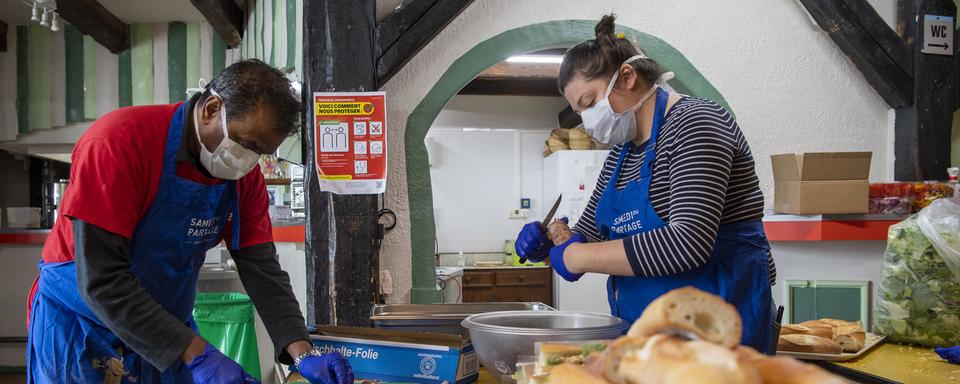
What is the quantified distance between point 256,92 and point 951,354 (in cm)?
203

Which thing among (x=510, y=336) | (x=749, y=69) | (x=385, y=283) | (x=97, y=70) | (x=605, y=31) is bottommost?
(x=385, y=283)

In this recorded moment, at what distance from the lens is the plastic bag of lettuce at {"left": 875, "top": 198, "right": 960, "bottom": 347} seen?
2.07 meters

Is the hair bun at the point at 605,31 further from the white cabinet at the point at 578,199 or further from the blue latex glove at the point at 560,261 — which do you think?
the white cabinet at the point at 578,199

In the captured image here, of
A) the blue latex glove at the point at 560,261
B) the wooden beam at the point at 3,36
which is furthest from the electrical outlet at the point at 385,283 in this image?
the wooden beam at the point at 3,36

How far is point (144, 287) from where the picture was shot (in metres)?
1.67

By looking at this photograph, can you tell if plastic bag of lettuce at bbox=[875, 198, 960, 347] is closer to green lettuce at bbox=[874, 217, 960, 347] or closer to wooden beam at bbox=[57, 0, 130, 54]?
green lettuce at bbox=[874, 217, 960, 347]

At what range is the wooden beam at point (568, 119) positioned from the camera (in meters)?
7.71

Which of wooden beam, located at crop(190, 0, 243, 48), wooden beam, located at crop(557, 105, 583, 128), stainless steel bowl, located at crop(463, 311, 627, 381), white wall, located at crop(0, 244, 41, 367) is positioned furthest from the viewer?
wooden beam, located at crop(557, 105, 583, 128)

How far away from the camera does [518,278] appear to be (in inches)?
288

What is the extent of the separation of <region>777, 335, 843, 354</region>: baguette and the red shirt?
1.71m

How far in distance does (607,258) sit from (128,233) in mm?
1152

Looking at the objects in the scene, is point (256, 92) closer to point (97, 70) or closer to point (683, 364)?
point (683, 364)

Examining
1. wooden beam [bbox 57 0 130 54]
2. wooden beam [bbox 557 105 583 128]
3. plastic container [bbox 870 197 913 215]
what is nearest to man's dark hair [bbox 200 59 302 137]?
plastic container [bbox 870 197 913 215]

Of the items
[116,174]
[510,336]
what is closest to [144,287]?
[116,174]
